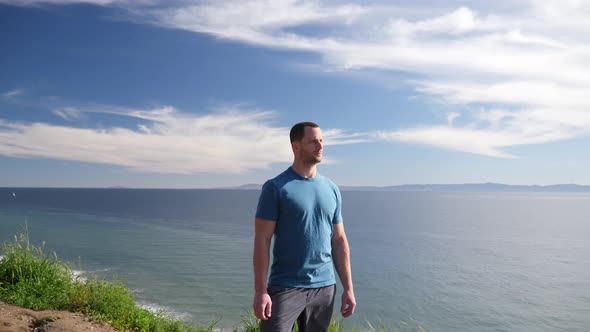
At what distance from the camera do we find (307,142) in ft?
10.7

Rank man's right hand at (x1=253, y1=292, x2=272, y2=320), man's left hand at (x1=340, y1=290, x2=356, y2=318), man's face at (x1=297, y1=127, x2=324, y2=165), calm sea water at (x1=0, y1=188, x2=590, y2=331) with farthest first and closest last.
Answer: calm sea water at (x1=0, y1=188, x2=590, y2=331)
man's left hand at (x1=340, y1=290, x2=356, y2=318)
man's face at (x1=297, y1=127, x2=324, y2=165)
man's right hand at (x1=253, y1=292, x2=272, y2=320)

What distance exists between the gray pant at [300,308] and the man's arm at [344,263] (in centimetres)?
14

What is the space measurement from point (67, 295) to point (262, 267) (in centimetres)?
550

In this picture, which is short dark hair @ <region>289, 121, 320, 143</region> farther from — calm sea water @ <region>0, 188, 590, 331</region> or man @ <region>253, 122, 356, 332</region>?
calm sea water @ <region>0, 188, 590, 331</region>

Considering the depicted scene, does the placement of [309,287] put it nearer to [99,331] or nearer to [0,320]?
[99,331]

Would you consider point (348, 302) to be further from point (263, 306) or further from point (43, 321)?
point (43, 321)

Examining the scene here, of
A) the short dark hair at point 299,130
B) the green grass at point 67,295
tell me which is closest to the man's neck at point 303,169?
the short dark hair at point 299,130

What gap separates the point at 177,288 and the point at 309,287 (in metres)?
25.5

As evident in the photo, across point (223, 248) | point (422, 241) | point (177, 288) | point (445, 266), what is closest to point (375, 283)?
point (445, 266)

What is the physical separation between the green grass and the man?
3.26 meters

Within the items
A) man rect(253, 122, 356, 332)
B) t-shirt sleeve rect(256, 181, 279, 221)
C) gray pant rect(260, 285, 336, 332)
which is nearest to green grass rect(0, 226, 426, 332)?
gray pant rect(260, 285, 336, 332)

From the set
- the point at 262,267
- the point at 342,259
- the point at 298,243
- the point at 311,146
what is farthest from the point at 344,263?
the point at 311,146

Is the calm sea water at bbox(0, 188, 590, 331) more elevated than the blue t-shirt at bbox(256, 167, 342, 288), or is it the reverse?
the blue t-shirt at bbox(256, 167, 342, 288)

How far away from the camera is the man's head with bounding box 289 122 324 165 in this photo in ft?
10.7
